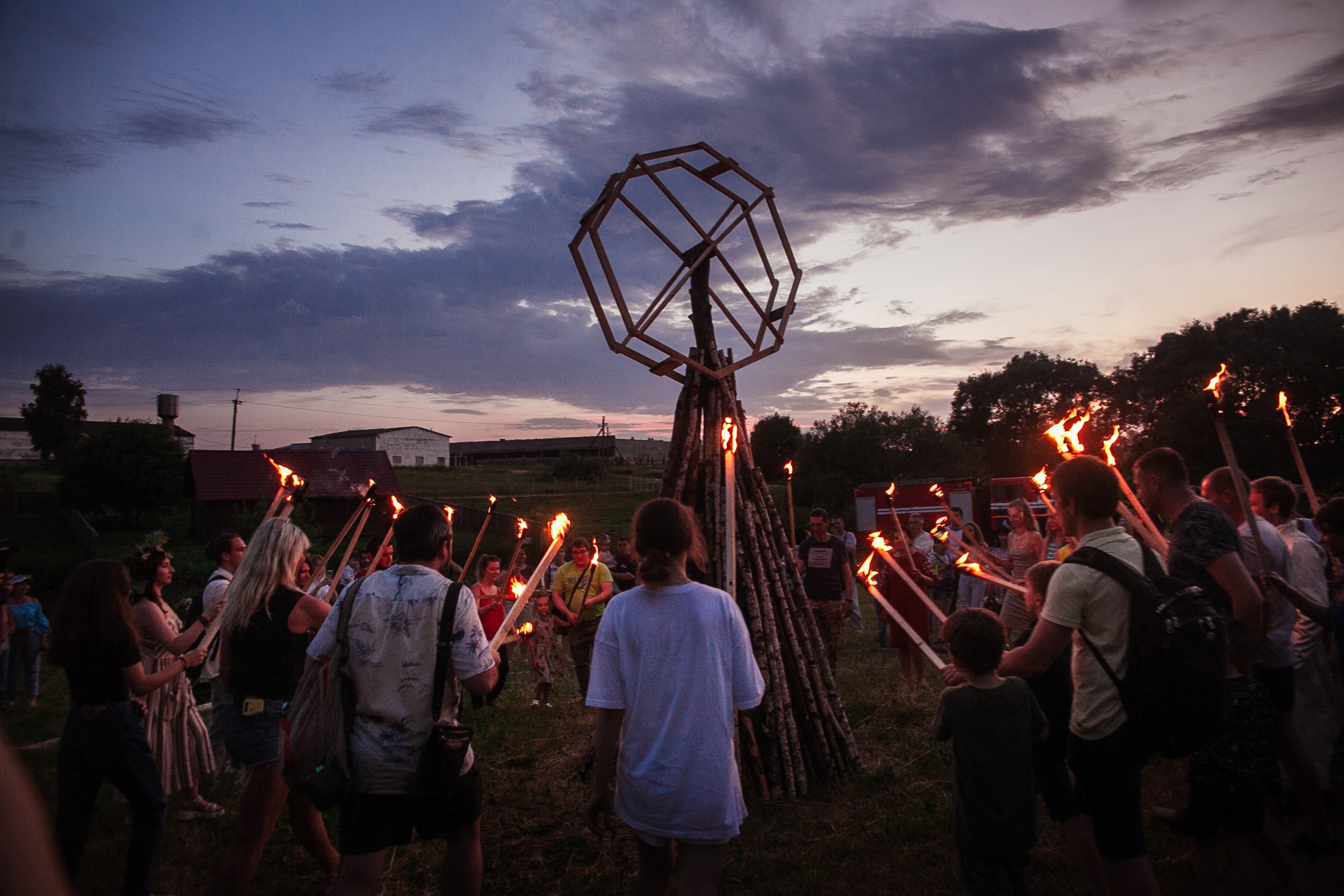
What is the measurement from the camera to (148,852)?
154 inches

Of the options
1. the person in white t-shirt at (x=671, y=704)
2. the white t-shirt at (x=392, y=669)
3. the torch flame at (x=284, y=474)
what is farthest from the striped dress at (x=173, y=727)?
the person in white t-shirt at (x=671, y=704)

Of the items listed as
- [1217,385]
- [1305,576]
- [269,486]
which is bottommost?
[269,486]

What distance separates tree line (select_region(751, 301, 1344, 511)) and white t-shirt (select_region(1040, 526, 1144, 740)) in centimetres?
2132

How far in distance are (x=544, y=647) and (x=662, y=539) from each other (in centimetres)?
728

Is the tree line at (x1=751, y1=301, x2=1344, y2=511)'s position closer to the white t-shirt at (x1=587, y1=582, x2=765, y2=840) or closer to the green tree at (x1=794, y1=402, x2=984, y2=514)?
the green tree at (x1=794, y1=402, x2=984, y2=514)

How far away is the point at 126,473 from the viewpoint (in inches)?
1401

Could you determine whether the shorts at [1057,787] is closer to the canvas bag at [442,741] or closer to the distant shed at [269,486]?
the canvas bag at [442,741]

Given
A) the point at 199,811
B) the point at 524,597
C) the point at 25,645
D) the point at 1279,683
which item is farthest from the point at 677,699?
the point at 25,645

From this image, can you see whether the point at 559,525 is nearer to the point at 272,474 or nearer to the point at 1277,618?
the point at 1277,618

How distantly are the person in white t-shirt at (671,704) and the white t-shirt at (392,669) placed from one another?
66 cm

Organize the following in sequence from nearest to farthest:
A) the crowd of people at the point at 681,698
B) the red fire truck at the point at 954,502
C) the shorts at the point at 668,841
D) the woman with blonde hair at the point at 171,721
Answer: the shorts at the point at 668,841 → the crowd of people at the point at 681,698 → the woman with blonde hair at the point at 171,721 → the red fire truck at the point at 954,502

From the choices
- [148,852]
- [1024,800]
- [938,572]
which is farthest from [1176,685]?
[938,572]

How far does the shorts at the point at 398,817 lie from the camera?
3.00 metres

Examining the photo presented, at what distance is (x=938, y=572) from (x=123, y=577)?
11.3m
